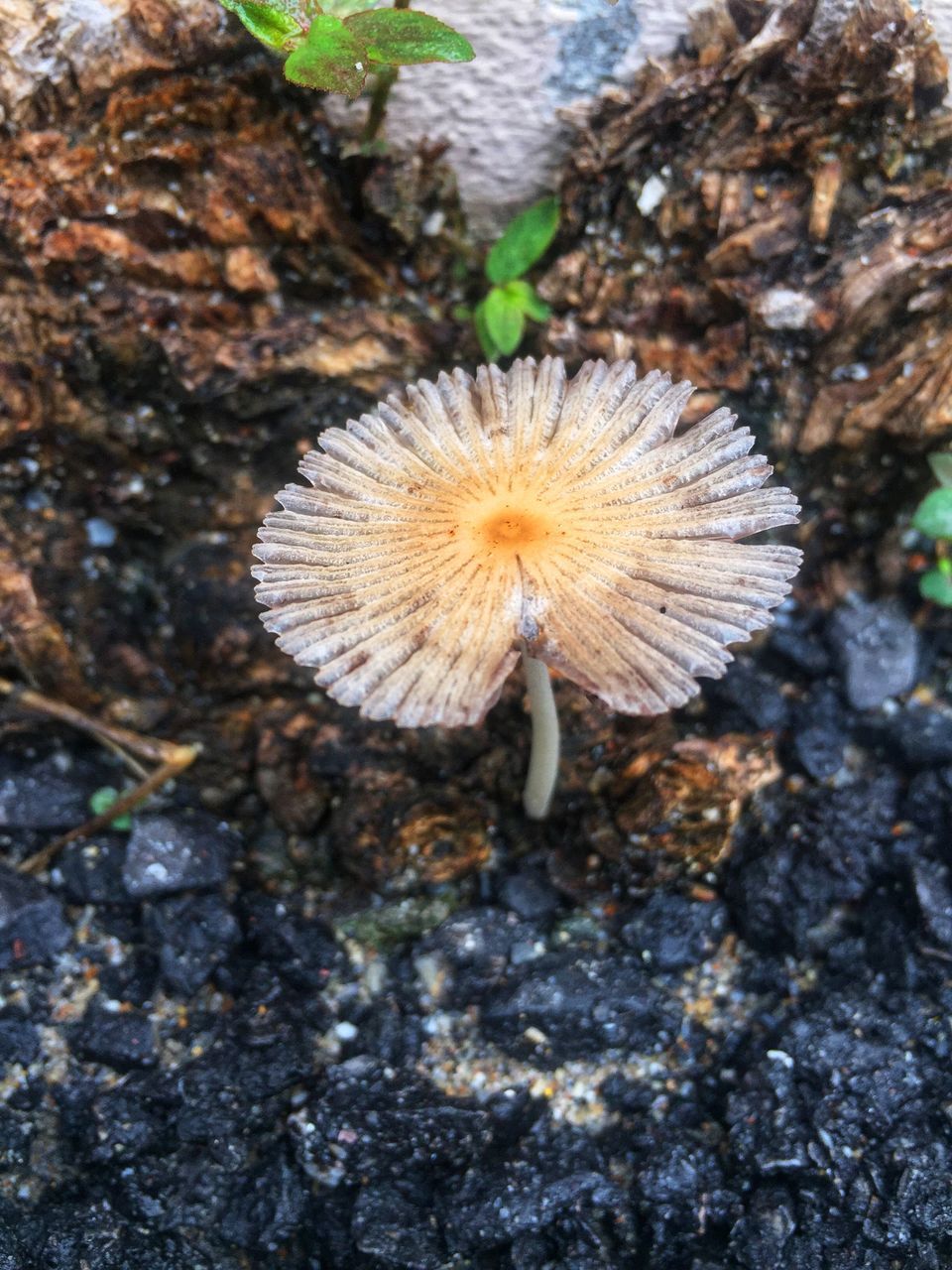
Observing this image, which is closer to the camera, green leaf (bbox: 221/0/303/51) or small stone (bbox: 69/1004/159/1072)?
green leaf (bbox: 221/0/303/51)

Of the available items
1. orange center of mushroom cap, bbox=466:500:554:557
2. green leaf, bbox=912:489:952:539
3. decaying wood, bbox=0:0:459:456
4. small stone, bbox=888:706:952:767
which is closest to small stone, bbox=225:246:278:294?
decaying wood, bbox=0:0:459:456

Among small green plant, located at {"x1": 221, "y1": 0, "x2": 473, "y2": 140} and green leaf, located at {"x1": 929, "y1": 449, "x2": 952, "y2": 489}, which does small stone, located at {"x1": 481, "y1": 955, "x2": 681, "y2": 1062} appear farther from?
small green plant, located at {"x1": 221, "y1": 0, "x2": 473, "y2": 140}

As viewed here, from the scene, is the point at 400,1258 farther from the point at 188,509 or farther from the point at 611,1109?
the point at 188,509

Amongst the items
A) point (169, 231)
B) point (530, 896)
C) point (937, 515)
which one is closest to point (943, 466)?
point (937, 515)

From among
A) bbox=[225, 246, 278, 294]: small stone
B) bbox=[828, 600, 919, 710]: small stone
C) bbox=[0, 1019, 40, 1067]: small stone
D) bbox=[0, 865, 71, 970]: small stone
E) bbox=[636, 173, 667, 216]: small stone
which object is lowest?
bbox=[0, 1019, 40, 1067]: small stone

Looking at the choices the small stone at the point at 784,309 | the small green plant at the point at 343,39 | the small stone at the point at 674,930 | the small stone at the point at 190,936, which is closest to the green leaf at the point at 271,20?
the small green plant at the point at 343,39

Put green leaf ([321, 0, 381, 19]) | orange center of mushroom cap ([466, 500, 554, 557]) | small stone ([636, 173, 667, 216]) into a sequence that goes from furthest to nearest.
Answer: small stone ([636, 173, 667, 216]) < green leaf ([321, 0, 381, 19]) < orange center of mushroom cap ([466, 500, 554, 557])

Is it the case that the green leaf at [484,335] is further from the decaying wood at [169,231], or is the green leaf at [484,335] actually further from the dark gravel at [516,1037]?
the dark gravel at [516,1037]

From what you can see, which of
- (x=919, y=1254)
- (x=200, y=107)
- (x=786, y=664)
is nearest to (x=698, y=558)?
(x=786, y=664)
